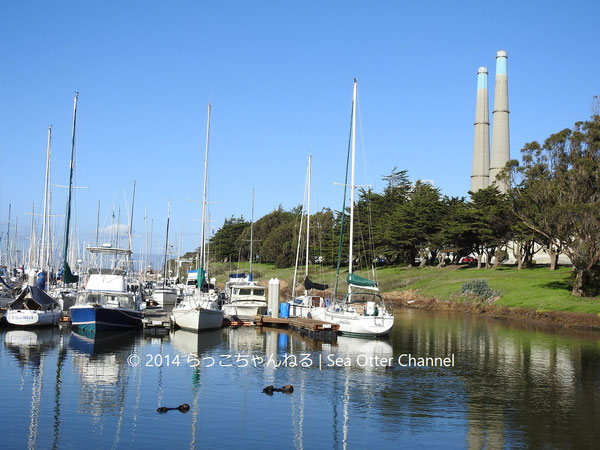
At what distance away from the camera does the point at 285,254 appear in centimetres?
13450

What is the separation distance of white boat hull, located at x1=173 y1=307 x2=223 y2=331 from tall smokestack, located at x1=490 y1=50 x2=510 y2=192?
81.8 meters

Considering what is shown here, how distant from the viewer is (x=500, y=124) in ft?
395

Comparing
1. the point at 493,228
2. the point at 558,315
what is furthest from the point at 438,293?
the point at 558,315

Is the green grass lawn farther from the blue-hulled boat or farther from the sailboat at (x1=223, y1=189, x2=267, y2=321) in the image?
the blue-hulled boat

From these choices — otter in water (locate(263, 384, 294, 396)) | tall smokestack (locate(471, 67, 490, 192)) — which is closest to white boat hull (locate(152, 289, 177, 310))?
otter in water (locate(263, 384, 294, 396))

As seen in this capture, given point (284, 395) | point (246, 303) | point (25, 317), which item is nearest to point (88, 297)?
point (25, 317)

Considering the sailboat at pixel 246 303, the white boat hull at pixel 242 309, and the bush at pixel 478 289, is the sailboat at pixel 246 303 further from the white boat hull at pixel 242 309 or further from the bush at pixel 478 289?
the bush at pixel 478 289

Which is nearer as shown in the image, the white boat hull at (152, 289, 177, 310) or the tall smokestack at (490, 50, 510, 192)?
the white boat hull at (152, 289, 177, 310)

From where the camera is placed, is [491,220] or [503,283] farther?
[491,220]

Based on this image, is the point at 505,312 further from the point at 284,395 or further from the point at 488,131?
the point at 488,131

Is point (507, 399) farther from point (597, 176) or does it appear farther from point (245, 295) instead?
point (597, 176)

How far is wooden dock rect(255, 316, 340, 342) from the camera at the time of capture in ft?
156

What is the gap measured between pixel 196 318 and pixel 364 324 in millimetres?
12394

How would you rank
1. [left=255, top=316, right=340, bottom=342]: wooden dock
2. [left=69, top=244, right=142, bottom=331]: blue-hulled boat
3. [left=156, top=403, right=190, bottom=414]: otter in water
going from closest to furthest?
[left=156, top=403, right=190, bottom=414]: otter in water < [left=69, top=244, right=142, bottom=331]: blue-hulled boat < [left=255, top=316, right=340, bottom=342]: wooden dock
